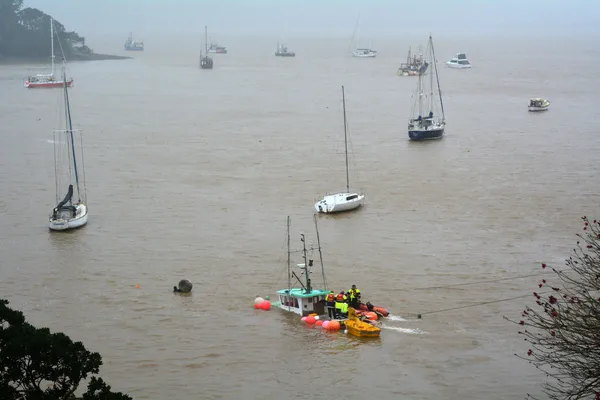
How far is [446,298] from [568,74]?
77.0 m

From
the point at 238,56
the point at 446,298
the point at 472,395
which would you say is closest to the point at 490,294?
the point at 446,298

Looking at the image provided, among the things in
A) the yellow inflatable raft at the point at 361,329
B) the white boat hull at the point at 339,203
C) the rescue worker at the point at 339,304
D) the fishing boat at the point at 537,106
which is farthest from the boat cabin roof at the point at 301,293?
the fishing boat at the point at 537,106

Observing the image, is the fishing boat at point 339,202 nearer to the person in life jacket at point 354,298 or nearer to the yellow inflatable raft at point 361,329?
the person in life jacket at point 354,298

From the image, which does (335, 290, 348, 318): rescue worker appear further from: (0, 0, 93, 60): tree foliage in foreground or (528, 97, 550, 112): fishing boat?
(0, 0, 93, 60): tree foliage in foreground

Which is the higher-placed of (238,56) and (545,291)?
(238,56)

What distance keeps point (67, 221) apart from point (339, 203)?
8.81 metres

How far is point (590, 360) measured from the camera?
13.7 metres

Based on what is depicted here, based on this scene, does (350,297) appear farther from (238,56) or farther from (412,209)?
Answer: (238,56)

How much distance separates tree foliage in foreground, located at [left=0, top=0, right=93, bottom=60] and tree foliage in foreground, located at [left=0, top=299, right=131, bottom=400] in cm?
10560

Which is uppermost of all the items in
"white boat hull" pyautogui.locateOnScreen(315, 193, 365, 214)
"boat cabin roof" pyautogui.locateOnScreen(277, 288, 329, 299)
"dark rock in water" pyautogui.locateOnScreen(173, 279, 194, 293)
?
"white boat hull" pyautogui.locateOnScreen(315, 193, 365, 214)

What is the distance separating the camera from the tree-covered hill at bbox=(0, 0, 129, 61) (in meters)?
115

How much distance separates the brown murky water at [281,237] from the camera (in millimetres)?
19094

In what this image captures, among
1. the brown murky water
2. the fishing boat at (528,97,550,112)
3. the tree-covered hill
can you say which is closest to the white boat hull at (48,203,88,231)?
the brown murky water

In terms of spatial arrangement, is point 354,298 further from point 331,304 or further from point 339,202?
point 339,202
